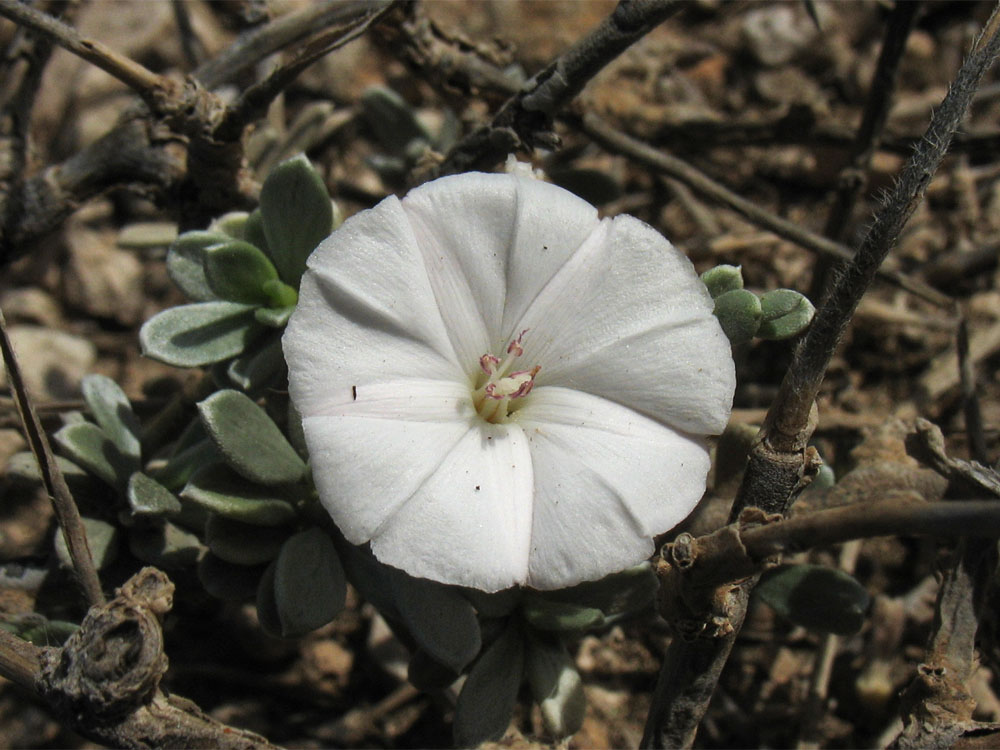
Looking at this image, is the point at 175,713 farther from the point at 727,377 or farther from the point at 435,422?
the point at 727,377

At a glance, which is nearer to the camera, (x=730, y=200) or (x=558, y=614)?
(x=558, y=614)

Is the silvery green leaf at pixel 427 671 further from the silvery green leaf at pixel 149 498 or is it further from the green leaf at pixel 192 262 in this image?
the green leaf at pixel 192 262

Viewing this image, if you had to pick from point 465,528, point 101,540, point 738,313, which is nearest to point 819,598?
point 738,313

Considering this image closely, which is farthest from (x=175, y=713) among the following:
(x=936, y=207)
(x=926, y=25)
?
(x=926, y=25)

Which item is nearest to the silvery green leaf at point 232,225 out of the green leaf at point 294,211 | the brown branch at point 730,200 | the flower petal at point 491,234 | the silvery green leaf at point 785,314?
the green leaf at point 294,211

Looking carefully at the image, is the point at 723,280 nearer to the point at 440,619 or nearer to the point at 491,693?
the point at 440,619

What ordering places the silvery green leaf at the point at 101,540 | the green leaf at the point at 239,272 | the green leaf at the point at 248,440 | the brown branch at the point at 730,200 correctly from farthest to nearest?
the brown branch at the point at 730,200
the silvery green leaf at the point at 101,540
the green leaf at the point at 239,272
the green leaf at the point at 248,440

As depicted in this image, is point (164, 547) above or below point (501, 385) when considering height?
below
